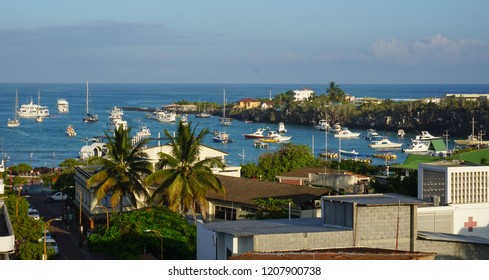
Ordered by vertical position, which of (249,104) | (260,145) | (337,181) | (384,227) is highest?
(249,104)

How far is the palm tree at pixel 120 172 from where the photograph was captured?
22734 millimetres

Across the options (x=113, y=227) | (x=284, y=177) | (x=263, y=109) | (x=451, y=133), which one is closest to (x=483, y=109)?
A: (x=451, y=133)

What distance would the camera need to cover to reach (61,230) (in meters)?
25.0

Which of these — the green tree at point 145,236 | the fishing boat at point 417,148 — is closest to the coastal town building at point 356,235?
the green tree at point 145,236

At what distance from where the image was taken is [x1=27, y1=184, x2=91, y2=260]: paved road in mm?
21266

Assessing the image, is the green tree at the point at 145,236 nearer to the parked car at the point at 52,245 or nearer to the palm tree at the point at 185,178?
the palm tree at the point at 185,178

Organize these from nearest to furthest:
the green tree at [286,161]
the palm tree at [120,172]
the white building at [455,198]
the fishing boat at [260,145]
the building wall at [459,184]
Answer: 1. the white building at [455,198]
2. the building wall at [459,184]
3. the palm tree at [120,172]
4. the green tree at [286,161]
5. the fishing boat at [260,145]

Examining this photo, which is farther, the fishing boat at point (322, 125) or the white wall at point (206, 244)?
the fishing boat at point (322, 125)

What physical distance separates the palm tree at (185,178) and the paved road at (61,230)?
234 cm

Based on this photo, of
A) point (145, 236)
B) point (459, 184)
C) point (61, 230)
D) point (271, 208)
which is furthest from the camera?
point (61, 230)

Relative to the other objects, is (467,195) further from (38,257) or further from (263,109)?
(263,109)

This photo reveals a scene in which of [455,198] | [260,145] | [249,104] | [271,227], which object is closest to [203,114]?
[249,104]

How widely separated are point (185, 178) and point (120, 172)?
7.78 feet

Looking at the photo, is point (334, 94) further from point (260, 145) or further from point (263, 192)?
point (263, 192)
